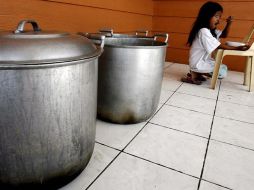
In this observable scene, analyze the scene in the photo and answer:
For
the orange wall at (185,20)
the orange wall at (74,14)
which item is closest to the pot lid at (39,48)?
the orange wall at (74,14)

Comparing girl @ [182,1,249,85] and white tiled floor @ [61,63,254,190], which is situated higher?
girl @ [182,1,249,85]

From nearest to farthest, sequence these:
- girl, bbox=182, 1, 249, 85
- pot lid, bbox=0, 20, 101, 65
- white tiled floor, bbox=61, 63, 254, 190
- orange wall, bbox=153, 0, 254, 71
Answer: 1. pot lid, bbox=0, 20, 101, 65
2. white tiled floor, bbox=61, 63, 254, 190
3. girl, bbox=182, 1, 249, 85
4. orange wall, bbox=153, 0, 254, 71

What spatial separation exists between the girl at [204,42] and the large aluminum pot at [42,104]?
1.91 meters

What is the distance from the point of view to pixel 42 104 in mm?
716

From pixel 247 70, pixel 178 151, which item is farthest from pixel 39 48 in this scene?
pixel 247 70

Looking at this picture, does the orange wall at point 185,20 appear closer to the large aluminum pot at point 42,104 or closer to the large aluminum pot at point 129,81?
the large aluminum pot at point 129,81

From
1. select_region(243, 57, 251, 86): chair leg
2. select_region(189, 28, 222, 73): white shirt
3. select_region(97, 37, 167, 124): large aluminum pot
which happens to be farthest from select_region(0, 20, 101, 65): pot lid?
select_region(243, 57, 251, 86): chair leg

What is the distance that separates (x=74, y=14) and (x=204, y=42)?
1.47 m

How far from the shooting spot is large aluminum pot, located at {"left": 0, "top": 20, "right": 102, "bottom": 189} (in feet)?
2.19

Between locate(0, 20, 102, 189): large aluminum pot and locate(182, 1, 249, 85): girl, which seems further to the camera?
locate(182, 1, 249, 85): girl

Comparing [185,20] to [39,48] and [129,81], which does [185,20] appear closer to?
[129,81]

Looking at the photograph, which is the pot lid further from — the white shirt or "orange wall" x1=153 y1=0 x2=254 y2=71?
"orange wall" x1=153 y1=0 x2=254 y2=71

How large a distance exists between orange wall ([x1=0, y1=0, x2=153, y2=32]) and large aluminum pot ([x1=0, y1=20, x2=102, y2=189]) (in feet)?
2.14

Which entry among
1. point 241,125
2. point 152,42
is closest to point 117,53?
point 152,42
